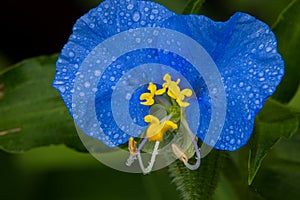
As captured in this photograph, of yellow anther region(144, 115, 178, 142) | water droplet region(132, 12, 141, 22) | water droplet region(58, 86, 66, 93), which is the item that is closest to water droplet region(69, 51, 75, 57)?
water droplet region(58, 86, 66, 93)

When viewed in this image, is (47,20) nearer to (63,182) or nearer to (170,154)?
(63,182)

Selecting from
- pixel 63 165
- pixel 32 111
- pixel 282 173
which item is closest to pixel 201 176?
pixel 282 173

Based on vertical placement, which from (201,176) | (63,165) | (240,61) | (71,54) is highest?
(240,61)

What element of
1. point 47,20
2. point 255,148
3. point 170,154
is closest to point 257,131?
point 255,148

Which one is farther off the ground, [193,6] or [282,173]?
[193,6]

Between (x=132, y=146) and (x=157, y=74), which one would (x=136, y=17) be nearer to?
(x=157, y=74)

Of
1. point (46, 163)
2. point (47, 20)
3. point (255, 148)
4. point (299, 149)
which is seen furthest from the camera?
point (47, 20)
